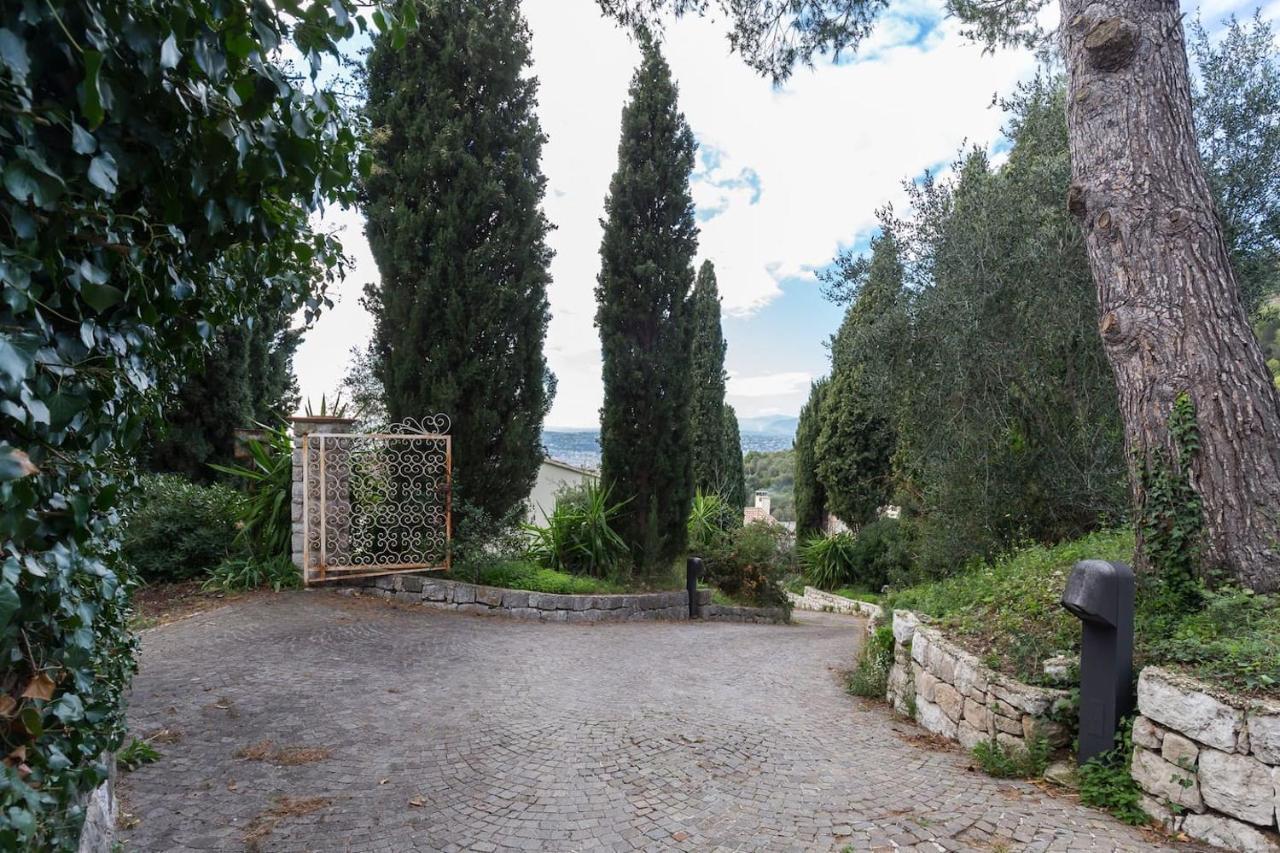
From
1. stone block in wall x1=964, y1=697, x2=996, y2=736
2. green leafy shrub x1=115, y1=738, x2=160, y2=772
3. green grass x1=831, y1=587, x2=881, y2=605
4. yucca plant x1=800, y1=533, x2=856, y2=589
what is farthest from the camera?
yucca plant x1=800, y1=533, x2=856, y2=589

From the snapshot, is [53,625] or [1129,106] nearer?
[53,625]

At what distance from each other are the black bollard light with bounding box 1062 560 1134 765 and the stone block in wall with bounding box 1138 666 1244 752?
13 cm

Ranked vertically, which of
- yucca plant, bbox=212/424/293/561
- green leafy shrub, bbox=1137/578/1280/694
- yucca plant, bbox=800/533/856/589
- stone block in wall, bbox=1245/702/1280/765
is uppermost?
yucca plant, bbox=212/424/293/561

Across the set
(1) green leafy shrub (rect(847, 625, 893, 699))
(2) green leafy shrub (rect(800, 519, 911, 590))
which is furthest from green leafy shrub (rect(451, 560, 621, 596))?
(2) green leafy shrub (rect(800, 519, 911, 590))

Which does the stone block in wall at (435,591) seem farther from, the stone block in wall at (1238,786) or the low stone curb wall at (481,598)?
the stone block in wall at (1238,786)

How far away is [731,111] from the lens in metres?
8.02

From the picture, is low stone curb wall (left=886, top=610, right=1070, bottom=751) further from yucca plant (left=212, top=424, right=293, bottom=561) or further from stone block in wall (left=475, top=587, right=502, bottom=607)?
yucca plant (left=212, top=424, right=293, bottom=561)

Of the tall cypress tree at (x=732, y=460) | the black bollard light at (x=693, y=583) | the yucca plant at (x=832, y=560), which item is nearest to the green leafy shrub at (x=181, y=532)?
the black bollard light at (x=693, y=583)

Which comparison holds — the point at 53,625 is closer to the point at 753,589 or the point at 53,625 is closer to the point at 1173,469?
the point at 1173,469

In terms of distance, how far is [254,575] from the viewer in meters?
6.79

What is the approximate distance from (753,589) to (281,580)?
6.16 m

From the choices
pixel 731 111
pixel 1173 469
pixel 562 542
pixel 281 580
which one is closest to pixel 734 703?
pixel 1173 469

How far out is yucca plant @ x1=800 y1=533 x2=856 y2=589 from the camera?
1438 cm

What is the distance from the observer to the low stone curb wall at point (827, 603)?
39.5ft
